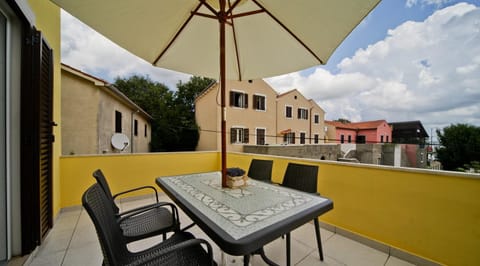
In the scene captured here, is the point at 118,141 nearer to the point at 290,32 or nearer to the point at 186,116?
the point at 290,32

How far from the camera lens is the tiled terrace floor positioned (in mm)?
1737

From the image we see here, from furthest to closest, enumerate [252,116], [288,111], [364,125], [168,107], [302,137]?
[364,125]
[168,107]
[302,137]
[288,111]
[252,116]

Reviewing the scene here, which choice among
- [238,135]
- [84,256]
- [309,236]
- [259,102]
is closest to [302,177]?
[309,236]

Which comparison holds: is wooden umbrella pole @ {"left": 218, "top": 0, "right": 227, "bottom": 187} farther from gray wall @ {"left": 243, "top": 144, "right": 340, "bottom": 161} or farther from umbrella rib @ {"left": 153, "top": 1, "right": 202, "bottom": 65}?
gray wall @ {"left": 243, "top": 144, "right": 340, "bottom": 161}

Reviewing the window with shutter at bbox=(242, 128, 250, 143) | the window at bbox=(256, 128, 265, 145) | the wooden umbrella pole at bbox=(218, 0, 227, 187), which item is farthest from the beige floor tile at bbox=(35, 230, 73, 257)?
the window at bbox=(256, 128, 265, 145)

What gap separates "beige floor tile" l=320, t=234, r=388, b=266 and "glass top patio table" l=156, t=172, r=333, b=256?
37.5 inches

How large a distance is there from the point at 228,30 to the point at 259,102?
9568 mm

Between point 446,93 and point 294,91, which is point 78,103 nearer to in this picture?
point 294,91

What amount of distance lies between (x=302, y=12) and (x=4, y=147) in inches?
106

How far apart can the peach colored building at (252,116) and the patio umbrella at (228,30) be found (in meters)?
6.81

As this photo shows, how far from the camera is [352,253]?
1885 millimetres

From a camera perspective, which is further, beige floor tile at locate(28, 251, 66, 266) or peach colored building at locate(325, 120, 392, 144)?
peach colored building at locate(325, 120, 392, 144)

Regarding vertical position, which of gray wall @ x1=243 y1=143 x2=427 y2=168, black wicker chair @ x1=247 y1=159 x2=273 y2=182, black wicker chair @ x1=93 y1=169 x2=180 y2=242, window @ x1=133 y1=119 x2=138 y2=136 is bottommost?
gray wall @ x1=243 y1=143 x2=427 y2=168

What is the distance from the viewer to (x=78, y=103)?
5.13 m
